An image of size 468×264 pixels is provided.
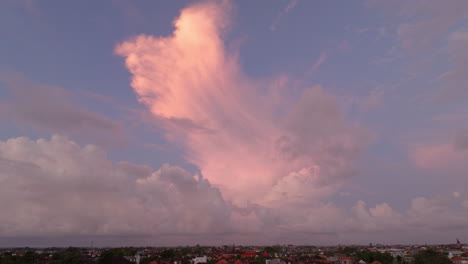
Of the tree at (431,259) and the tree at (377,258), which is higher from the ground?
the tree at (431,259)

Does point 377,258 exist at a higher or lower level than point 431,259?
lower

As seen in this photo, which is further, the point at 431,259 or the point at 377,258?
the point at 377,258

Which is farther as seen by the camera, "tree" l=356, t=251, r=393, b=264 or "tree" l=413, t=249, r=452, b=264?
"tree" l=356, t=251, r=393, b=264

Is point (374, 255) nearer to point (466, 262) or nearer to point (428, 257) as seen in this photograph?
point (428, 257)

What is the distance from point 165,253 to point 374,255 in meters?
72.5

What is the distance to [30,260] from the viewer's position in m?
92.6

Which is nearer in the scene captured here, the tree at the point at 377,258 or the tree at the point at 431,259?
the tree at the point at 431,259

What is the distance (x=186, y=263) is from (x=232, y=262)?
15.2 metres

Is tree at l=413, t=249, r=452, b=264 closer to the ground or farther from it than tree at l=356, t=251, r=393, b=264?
farther from it

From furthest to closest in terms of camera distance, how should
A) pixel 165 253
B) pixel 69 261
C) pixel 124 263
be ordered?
pixel 165 253 < pixel 69 261 < pixel 124 263

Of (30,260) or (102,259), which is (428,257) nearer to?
(102,259)

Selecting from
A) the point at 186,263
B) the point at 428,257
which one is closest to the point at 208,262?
the point at 186,263

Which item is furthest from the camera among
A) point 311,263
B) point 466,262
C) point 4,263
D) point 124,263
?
point 466,262

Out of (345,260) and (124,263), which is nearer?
(124,263)
